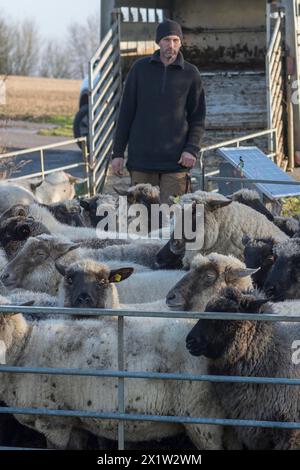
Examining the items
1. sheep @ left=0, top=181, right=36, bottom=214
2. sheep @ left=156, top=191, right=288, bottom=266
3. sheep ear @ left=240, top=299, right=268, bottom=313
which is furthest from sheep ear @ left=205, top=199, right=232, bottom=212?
sheep @ left=0, top=181, right=36, bottom=214

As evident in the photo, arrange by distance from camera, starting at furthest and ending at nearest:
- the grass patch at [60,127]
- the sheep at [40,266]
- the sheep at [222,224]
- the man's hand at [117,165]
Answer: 1. the grass patch at [60,127]
2. the man's hand at [117,165]
3. the sheep at [222,224]
4. the sheep at [40,266]

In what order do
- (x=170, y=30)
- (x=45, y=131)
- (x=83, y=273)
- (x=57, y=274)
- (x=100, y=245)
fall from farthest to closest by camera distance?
(x=45, y=131) → (x=170, y=30) → (x=100, y=245) → (x=57, y=274) → (x=83, y=273)

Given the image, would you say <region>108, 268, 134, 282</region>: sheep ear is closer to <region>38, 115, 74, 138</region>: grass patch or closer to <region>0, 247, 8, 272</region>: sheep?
<region>0, 247, 8, 272</region>: sheep

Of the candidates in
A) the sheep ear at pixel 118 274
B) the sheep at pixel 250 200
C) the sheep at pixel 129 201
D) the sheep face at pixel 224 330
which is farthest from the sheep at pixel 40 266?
the sheep at pixel 129 201

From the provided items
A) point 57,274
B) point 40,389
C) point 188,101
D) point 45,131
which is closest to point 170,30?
point 188,101

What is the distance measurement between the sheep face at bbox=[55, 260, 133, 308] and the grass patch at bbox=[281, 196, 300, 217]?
4817mm

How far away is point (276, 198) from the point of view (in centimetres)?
1037

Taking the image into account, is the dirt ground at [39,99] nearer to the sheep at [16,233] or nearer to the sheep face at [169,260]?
the sheep at [16,233]

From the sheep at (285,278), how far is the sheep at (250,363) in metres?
0.91

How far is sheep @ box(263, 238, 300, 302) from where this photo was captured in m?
7.04

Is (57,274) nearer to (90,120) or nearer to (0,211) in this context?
(0,211)

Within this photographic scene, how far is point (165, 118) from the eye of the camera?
10242mm

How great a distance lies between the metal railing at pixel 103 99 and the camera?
48.3ft

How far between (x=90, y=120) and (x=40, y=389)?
886 cm
